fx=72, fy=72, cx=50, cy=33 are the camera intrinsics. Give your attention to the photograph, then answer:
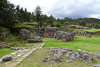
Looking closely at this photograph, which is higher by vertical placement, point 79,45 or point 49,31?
point 49,31

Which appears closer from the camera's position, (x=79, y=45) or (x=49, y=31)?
(x=79, y=45)

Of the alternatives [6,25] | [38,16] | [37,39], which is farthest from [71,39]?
[38,16]

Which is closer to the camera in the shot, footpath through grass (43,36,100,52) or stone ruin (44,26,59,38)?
footpath through grass (43,36,100,52)

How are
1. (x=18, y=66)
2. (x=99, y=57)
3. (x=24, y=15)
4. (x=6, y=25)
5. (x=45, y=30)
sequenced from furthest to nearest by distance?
1. (x=24, y=15)
2. (x=45, y=30)
3. (x=6, y=25)
4. (x=99, y=57)
5. (x=18, y=66)

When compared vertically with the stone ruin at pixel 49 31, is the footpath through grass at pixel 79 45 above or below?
below

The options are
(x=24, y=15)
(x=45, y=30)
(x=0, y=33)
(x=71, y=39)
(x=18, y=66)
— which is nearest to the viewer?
(x=18, y=66)

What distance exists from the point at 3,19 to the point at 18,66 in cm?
→ 2837

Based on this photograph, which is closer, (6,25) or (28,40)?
(28,40)

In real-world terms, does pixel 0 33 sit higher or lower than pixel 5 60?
higher

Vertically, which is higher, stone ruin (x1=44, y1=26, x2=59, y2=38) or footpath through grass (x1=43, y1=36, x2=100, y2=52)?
stone ruin (x1=44, y1=26, x2=59, y2=38)

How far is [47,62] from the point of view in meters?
8.84

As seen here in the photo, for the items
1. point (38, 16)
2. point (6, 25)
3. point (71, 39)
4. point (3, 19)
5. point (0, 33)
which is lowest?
point (71, 39)

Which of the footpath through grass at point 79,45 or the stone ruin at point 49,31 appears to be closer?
the footpath through grass at point 79,45

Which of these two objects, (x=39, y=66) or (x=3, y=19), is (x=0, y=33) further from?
(x=39, y=66)
